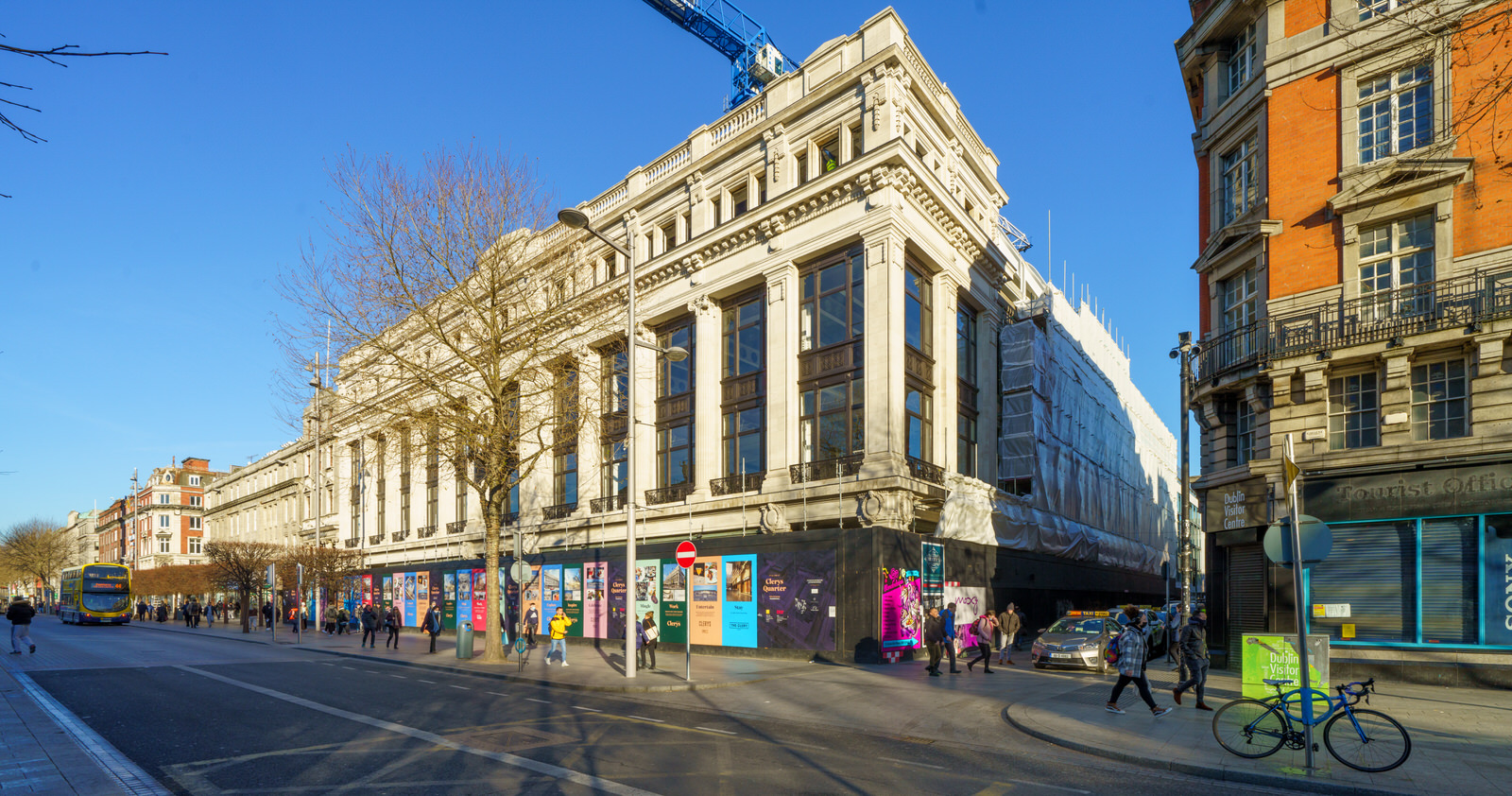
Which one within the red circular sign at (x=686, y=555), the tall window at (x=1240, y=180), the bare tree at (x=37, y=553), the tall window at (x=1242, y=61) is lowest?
the bare tree at (x=37, y=553)

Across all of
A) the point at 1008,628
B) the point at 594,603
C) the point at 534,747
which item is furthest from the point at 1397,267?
the point at 594,603

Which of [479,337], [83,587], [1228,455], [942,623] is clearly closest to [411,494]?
[83,587]

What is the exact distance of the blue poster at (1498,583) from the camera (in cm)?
1580

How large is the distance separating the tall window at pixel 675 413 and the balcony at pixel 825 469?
5.56 metres

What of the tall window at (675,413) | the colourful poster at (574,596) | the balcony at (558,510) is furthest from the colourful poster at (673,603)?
the balcony at (558,510)

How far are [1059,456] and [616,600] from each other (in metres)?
19.1

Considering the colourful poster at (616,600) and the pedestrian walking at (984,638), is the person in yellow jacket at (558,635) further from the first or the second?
the pedestrian walking at (984,638)

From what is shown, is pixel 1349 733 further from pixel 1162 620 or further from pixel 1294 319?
pixel 1162 620

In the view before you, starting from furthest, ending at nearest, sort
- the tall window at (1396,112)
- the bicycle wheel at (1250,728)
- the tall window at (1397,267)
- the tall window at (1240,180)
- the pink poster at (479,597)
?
the pink poster at (479,597) → the tall window at (1240,180) → the tall window at (1396,112) → the tall window at (1397,267) → the bicycle wheel at (1250,728)

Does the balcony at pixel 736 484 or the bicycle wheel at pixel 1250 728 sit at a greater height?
the balcony at pixel 736 484

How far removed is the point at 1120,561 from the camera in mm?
44094

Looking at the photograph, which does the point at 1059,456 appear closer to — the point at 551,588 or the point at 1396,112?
the point at 1396,112

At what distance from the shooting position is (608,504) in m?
33.3

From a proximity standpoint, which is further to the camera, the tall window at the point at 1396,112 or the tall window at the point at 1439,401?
the tall window at the point at 1396,112
